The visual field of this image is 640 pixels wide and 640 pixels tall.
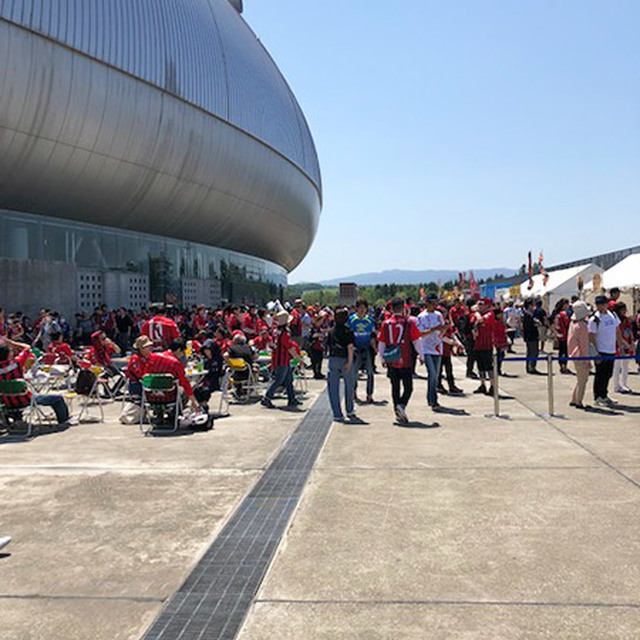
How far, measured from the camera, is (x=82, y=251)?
28.5 meters

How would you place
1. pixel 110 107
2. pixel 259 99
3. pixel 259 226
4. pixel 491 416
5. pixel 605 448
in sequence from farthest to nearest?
pixel 259 226 < pixel 259 99 < pixel 110 107 < pixel 491 416 < pixel 605 448

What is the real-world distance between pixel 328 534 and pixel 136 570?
4.63 ft

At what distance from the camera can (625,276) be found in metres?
22.2

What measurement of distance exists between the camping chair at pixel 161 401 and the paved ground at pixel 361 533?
0.66 meters

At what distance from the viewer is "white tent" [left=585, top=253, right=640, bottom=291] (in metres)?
21.4

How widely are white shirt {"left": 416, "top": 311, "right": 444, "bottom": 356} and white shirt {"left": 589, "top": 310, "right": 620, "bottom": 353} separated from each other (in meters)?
2.54

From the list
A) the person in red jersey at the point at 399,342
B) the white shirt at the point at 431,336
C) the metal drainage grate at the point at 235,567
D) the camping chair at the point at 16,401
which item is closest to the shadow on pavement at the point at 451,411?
the white shirt at the point at 431,336

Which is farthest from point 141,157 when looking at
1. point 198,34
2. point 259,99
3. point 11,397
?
point 11,397

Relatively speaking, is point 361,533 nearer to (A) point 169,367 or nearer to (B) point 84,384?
(A) point 169,367

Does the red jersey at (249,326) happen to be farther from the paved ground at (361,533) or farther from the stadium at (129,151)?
the stadium at (129,151)

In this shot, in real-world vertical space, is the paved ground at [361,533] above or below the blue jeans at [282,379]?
below

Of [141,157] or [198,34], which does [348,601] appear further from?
[198,34]

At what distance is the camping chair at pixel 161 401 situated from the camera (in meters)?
8.91

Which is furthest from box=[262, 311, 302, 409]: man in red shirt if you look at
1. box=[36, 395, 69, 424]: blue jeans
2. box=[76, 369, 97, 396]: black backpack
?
box=[36, 395, 69, 424]: blue jeans
